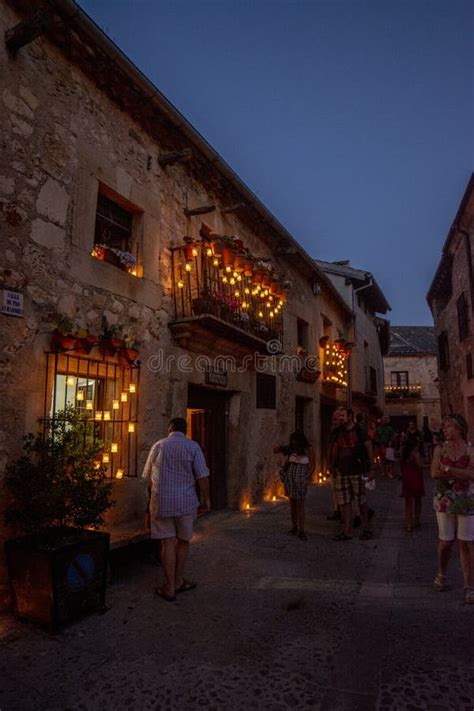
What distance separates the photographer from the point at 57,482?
398cm

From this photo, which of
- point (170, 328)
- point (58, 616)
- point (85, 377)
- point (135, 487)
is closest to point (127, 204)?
point (170, 328)

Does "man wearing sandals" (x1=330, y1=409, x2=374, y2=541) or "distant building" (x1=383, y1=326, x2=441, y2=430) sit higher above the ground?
"distant building" (x1=383, y1=326, x2=441, y2=430)

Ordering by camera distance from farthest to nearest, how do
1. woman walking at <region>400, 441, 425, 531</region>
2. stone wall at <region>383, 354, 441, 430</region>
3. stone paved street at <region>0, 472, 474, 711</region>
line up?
stone wall at <region>383, 354, 441, 430</region>
woman walking at <region>400, 441, 425, 531</region>
stone paved street at <region>0, 472, 474, 711</region>

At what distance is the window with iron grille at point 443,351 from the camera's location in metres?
16.9

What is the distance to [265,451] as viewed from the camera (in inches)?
369

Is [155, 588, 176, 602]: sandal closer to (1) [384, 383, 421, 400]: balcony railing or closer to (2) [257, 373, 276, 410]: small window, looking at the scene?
(2) [257, 373, 276, 410]: small window

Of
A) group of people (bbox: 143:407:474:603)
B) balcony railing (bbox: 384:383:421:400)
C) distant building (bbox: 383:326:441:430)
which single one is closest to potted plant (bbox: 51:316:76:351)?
group of people (bbox: 143:407:474:603)

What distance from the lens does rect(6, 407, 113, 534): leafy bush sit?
12.6 feet

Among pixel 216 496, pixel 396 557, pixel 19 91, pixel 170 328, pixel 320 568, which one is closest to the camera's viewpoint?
pixel 19 91

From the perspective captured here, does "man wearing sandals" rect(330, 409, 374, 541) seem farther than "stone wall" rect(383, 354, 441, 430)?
No

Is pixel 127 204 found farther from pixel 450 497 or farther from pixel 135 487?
pixel 450 497

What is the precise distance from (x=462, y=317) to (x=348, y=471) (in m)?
8.97

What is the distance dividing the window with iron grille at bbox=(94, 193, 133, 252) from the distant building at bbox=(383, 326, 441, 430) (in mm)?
29676

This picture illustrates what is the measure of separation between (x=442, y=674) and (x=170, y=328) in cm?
499
